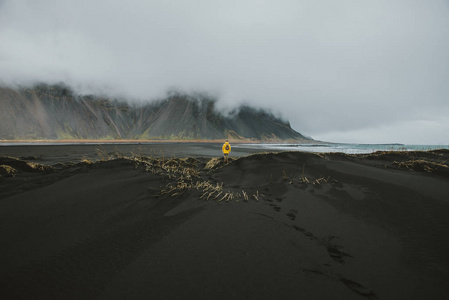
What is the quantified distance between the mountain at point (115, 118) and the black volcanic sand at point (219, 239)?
5157 inches

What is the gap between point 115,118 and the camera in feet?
448

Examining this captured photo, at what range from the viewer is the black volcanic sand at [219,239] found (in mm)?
1776

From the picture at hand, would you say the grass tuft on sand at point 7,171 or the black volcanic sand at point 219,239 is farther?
the grass tuft on sand at point 7,171

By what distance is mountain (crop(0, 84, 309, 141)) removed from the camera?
97600 mm

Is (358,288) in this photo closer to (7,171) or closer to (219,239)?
(219,239)

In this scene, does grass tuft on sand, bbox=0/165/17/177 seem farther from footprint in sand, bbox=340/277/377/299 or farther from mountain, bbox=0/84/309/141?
mountain, bbox=0/84/309/141

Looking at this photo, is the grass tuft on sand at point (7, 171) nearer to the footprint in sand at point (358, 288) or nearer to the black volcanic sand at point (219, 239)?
the black volcanic sand at point (219, 239)

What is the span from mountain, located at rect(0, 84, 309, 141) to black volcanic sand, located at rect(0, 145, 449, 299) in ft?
430

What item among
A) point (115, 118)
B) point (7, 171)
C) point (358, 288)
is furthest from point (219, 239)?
point (115, 118)

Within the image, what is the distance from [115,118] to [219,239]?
161 m

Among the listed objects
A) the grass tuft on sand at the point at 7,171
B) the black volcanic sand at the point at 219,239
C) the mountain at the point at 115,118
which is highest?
the mountain at the point at 115,118

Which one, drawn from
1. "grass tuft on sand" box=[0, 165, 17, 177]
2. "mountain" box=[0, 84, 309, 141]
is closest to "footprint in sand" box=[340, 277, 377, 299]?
"grass tuft on sand" box=[0, 165, 17, 177]

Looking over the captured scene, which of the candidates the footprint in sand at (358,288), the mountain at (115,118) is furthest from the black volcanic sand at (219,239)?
the mountain at (115,118)

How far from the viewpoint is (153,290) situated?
173cm
